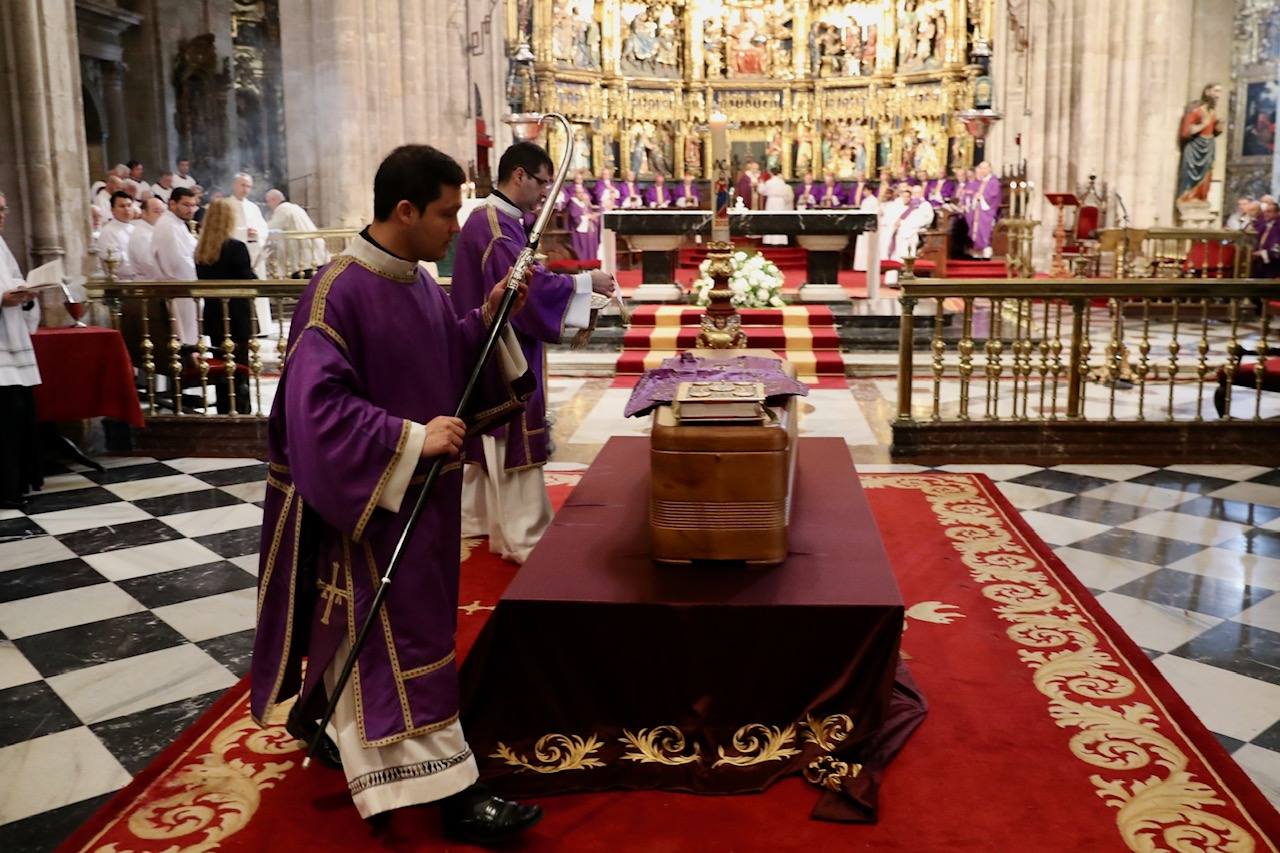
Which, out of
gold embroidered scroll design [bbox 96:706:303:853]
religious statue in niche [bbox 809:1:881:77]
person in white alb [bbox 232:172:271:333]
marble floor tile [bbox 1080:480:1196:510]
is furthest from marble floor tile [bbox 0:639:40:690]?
religious statue in niche [bbox 809:1:881:77]

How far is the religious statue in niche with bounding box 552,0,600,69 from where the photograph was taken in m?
22.2

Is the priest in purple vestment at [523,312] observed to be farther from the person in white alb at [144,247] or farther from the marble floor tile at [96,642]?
the person in white alb at [144,247]

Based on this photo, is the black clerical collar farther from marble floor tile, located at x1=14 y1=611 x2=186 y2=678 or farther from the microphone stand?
marble floor tile, located at x1=14 y1=611 x2=186 y2=678

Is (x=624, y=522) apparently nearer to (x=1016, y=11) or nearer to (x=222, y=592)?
(x=222, y=592)

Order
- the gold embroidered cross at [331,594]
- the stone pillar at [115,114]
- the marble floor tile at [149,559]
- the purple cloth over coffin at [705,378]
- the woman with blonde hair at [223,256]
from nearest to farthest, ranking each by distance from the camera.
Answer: the gold embroidered cross at [331,594] → the purple cloth over coffin at [705,378] → the marble floor tile at [149,559] → the woman with blonde hair at [223,256] → the stone pillar at [115,114]

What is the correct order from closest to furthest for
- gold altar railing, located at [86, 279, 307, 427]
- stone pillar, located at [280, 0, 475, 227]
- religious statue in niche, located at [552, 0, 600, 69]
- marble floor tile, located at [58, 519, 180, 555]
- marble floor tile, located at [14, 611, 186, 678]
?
1. marble floor tile, located at [14, 611, 186, 678]
2. marble floor tile, located at [58, 519, 180, 555]
3. gold altar railing, located at [86, 279, 307, 427]
4. stone pillar, located at [280, 0, 475, 227]
5. religious statue in niche, located at [552, 0, 600, 69]

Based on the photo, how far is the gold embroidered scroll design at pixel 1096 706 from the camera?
113 inches

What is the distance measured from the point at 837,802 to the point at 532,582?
102 centimetres

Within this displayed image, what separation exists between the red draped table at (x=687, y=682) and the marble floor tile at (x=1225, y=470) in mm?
4141

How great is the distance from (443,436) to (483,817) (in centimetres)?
93

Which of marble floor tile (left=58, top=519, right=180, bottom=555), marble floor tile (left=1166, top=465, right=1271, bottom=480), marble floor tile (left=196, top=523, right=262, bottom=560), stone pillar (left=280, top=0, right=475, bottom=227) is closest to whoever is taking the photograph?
marble floor tile (left=196, top=523, right=262, bottom=560)

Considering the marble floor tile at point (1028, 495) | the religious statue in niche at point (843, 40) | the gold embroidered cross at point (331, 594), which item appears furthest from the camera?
the religious statue in niche at point (843, 40)

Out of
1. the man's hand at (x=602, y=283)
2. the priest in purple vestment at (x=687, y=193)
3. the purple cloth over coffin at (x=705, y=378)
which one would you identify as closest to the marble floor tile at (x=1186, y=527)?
the purple cloth over coffin at (x=705, y=378)

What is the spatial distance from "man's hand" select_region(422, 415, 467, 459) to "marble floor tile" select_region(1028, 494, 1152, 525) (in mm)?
4044
